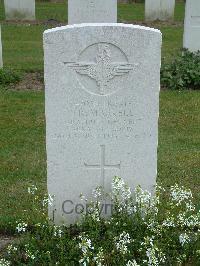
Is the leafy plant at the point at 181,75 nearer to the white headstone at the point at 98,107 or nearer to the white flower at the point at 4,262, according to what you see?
the white headstone at the point at 98,107

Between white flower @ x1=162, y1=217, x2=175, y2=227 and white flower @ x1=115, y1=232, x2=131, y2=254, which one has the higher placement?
white flower @ x1=162, y1=217, x2=175, y2=227

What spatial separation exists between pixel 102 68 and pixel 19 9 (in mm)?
12360

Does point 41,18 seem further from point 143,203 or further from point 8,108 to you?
point 143,203

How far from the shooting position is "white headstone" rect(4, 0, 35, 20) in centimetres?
1550

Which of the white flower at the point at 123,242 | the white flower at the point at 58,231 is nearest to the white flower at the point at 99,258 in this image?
the white flower at the point at 123,242

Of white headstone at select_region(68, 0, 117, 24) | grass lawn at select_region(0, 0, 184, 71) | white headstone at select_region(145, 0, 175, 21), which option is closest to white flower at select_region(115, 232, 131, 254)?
white headstone at select_region(68, 0, 117, 24)

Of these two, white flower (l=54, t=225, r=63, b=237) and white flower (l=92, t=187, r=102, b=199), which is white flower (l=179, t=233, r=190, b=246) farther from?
white flower (l=54, t=225, r=63, b=237)

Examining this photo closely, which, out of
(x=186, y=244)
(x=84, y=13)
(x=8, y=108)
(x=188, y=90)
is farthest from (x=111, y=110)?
(x=84, y=13)

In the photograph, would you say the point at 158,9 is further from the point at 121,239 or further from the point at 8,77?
the point at 121,239

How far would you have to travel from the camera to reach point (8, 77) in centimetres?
875

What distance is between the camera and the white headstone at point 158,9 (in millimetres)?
15742

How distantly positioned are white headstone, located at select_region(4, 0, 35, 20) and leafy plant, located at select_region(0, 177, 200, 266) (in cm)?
1239

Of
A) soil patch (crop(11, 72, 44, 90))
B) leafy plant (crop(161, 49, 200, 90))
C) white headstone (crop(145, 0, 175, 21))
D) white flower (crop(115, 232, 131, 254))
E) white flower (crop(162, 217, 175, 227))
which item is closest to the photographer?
white flower (crop(115, 232, 131, 254))

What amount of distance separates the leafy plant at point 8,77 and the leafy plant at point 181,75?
2365 mm
